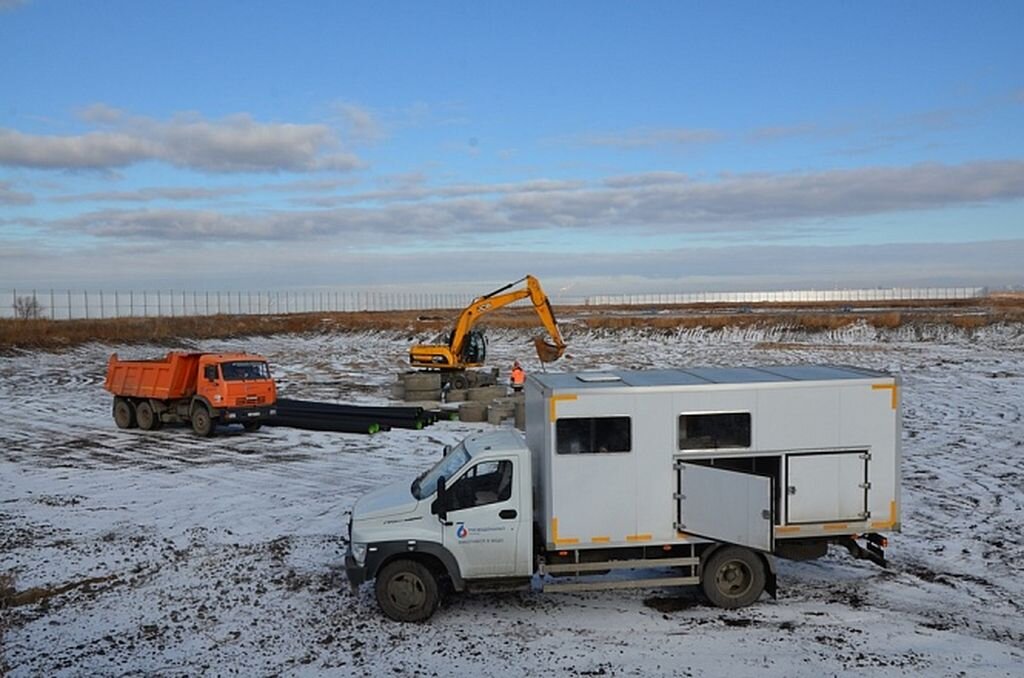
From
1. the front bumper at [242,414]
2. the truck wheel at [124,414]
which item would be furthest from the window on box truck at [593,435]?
the truck wheel at [124,414]

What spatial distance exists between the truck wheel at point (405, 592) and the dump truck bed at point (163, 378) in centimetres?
1699

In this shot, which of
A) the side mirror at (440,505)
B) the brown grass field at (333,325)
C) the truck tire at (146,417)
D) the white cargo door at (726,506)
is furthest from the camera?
the brown grass field at (333,325)

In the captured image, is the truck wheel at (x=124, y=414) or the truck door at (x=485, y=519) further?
the truck wheel at (x=124, y=414)

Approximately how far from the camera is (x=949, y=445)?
20500 mm

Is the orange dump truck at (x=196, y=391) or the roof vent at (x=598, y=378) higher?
the roof vent at (x=598, y=378)

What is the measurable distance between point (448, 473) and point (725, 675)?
3.78 metres

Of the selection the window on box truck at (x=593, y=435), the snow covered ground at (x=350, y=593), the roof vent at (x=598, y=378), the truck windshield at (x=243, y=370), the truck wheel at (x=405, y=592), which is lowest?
the snow covered ground at (x=350, y=593)

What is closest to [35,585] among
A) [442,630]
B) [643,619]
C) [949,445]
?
[442,630]

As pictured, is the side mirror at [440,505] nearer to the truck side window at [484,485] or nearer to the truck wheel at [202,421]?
the truck side window at [484,485]

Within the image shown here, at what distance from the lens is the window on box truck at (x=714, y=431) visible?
10156 mm

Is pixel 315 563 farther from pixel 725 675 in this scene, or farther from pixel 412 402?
pixel 412 402

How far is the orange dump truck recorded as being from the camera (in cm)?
2427

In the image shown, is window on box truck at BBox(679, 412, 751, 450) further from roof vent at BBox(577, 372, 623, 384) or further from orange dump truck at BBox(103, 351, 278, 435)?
orange dump truck at BBox(103, 351, 278, 435)

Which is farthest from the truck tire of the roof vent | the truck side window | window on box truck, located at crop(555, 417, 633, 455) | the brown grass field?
the brown grass field
